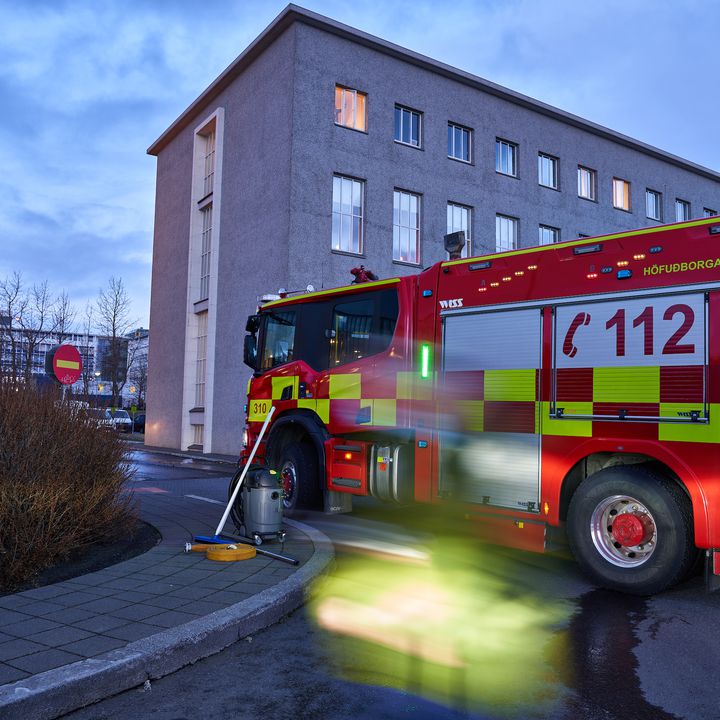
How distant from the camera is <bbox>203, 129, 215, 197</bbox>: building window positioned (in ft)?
81.5

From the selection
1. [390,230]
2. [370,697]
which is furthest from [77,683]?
[390,230]

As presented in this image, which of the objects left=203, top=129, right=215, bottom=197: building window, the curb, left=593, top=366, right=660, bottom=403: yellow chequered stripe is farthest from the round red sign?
left=203, top=129, right=215, bottom=197: building window

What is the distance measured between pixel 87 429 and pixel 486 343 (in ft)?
12.5

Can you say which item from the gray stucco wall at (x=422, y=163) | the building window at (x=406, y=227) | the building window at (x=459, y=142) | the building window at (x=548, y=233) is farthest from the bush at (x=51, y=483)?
the building window at (x=548, y=233)

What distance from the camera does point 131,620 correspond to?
13.8 ft

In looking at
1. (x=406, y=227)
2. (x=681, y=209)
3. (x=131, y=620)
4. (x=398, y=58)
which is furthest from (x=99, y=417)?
(x=681, y=209)

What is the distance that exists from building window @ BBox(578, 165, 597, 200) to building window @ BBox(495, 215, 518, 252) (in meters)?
3.72

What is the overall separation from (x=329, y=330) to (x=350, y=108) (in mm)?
13423

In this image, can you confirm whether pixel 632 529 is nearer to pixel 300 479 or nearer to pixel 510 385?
pixel 510 385

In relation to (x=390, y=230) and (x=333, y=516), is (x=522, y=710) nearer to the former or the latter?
(x=333, y=516)

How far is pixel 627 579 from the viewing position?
5438mm

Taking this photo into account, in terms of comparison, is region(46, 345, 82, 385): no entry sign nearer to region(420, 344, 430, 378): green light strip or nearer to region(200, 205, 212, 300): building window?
region(420, 344, 430, 378): green light strip

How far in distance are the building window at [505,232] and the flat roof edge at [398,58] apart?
13.2ft

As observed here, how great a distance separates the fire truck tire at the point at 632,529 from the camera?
524 centimetres
